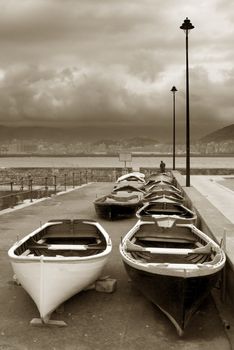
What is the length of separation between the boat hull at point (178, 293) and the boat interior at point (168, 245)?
106cm

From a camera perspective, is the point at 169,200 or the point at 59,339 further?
the point at 169,200

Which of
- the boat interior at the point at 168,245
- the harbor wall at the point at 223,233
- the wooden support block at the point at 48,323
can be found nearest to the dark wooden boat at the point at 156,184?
the harbor wall at the point at 223,233

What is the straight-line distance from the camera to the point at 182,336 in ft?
21.6

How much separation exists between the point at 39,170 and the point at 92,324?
6005cm

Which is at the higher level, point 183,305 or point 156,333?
point 183,305

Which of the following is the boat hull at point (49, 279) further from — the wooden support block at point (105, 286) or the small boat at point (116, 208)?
the small boat at point (116, 208)

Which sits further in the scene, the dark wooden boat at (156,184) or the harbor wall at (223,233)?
the dark wooden boat at (156,184)

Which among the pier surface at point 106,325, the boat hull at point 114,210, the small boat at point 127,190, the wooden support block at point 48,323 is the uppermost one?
the small boat at point 127,190

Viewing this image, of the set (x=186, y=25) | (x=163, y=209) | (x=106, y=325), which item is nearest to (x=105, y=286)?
(x=106, y=325)

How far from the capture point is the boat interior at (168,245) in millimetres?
8133

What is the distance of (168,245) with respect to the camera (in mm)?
9680

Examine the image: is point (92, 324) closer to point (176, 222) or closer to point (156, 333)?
point (156, 333)

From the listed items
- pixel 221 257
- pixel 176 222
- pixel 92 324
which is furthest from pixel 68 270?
pixel 176 222

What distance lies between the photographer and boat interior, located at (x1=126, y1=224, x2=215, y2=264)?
8.13 meters
